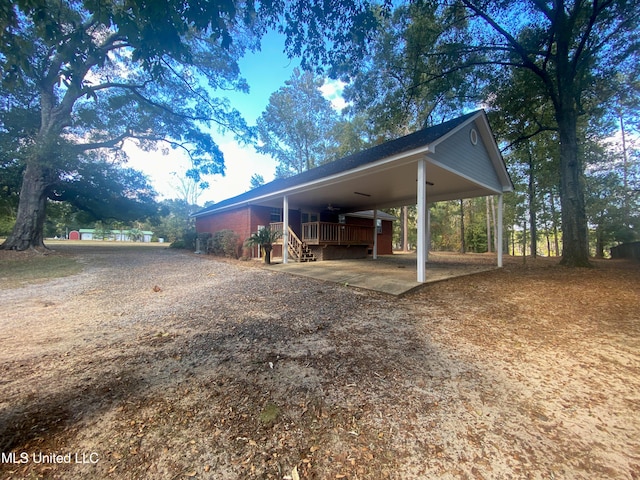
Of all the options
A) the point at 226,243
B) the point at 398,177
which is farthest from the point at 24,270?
the point at 398,177

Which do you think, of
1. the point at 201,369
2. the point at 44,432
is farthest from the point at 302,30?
the point at 44,432

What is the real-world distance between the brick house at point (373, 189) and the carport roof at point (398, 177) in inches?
1.0

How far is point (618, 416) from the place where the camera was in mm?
1831

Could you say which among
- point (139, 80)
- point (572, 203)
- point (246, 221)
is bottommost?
point (246, 221)

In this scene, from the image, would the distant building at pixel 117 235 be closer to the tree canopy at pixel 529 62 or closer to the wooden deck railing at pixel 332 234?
the wooden deck railing at pixel 332 234

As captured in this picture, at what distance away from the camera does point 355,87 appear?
12055mm

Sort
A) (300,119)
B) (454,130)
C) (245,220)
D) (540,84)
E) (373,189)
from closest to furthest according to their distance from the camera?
(454,130) < (540,84) < (373,189) < (245,220) < (300,119)

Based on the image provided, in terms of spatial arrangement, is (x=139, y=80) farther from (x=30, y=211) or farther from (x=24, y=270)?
(x=24, y=270)

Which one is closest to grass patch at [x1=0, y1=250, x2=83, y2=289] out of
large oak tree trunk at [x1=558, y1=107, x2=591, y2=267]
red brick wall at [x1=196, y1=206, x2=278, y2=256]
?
red brick wall at [x1=196, y1=206, x2=278, y2=256]

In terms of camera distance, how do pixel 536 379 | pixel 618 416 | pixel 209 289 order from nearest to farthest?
1. pixel 618 416
2. pixel 536 379
3. pixel 209 289

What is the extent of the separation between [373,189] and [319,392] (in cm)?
898

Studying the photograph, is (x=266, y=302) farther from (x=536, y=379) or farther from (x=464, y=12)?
(x=464, y=12)

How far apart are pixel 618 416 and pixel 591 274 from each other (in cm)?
732

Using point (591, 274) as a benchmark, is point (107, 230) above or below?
above
